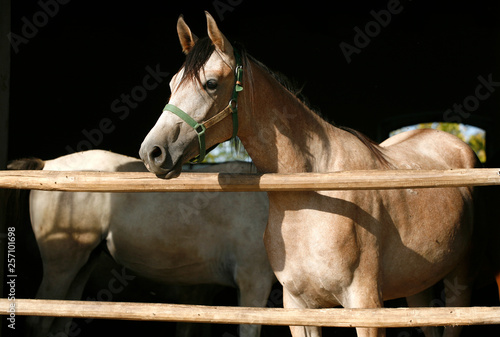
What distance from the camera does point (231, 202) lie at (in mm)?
4727

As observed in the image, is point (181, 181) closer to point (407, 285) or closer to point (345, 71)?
point (407, 285)

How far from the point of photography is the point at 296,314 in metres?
2.45

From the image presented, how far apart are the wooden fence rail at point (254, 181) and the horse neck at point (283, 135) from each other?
0.22 meters

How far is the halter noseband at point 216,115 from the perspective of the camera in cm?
247

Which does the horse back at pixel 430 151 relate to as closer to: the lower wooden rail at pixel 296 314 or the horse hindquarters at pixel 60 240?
the lower wooden rail at pixel 296 314

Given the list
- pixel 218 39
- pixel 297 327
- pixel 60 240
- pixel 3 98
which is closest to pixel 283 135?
pixel 218 39

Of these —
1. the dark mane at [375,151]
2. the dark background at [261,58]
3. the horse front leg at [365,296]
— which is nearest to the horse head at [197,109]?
the dark mane at [375,151]

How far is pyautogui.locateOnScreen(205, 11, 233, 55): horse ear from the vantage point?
8.28ft

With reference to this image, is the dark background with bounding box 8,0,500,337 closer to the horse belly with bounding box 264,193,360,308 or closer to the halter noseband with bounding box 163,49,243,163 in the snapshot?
the horse belly with bounding box 264,193,360,308

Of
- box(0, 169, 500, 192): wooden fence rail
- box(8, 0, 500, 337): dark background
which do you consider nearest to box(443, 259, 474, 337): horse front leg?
box(0, 169, 500, 192): wooden fence rail

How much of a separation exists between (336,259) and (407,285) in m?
0.66

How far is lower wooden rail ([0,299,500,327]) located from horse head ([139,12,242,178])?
0.62 m

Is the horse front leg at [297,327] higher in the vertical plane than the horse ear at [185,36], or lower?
lower

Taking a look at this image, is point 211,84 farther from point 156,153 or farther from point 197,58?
point 156,153
